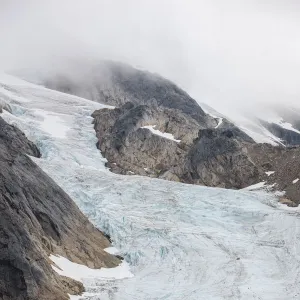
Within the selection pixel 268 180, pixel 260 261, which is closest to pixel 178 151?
pixel 268 180

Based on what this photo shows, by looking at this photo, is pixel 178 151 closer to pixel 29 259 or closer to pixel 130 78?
pixel 29 259

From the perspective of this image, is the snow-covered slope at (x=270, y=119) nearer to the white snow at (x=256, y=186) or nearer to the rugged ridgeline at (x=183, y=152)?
the rugged ridgeline at (x=183, y=152)

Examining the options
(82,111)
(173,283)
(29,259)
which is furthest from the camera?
(82,111)

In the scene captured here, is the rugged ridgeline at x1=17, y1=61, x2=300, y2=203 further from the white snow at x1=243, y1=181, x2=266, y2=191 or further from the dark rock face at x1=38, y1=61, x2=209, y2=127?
the dark rock face at x1=38, y1=61, x2=209, y2=127

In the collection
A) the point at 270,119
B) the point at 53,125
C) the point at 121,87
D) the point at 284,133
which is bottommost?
the point at 53,125

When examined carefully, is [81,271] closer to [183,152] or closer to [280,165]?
[280,165]

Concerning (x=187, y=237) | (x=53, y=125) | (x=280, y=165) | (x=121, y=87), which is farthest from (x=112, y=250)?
(x=121, y=87)
